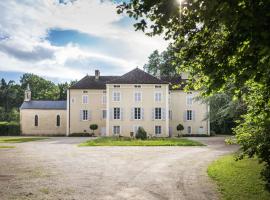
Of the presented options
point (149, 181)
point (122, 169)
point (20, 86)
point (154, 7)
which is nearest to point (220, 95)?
point (122, 169)

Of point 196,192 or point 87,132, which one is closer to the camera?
point 196,192

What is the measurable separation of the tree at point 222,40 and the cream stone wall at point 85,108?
39.5 metres

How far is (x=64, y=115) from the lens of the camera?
53.2 metres

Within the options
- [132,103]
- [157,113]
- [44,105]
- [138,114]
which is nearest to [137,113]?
[138,114]

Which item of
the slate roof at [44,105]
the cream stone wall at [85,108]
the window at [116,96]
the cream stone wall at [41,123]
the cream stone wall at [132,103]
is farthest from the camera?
the slate roof at [44,105]

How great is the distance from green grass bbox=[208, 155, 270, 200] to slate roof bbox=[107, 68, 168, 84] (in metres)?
28.9

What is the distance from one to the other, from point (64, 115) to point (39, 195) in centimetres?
4555

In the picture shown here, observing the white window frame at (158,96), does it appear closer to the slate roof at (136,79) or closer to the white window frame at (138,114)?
the slate roof at (136,79)

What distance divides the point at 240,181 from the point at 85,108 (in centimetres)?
3901

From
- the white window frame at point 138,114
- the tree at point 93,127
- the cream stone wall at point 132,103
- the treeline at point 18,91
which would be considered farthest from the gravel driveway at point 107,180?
the treeline at point 18,91

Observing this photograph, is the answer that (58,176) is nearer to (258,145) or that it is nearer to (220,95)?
(258,145)

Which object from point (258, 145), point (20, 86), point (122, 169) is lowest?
point (122, 169)

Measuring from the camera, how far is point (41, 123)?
52.5 m

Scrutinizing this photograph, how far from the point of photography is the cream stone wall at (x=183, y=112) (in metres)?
46.5
